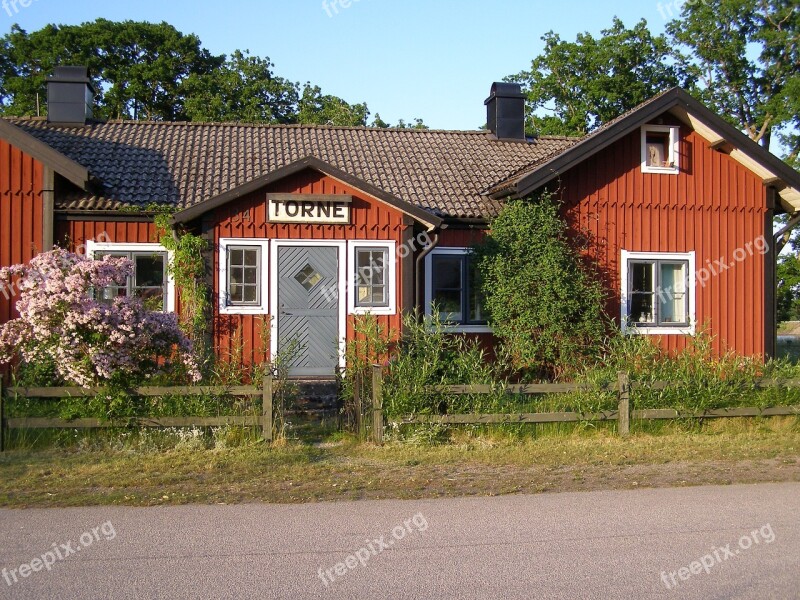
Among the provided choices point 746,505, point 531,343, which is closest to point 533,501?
point 746,505

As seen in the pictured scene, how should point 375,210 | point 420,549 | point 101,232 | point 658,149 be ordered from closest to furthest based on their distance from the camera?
point 420,549 → point 375,210 → point 101,232 → point 658,149

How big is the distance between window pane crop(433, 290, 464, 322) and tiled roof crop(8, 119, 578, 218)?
1512 mm

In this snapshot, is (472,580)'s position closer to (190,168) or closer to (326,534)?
(326,534)

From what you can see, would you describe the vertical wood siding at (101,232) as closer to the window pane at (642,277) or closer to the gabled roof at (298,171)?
the gabled roof at (298,171)

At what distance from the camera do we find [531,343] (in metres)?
15.2

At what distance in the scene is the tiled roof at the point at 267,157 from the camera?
52.6ft

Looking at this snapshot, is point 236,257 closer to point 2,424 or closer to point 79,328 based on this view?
point 79,328

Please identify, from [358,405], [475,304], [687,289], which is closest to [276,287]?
[358,405]

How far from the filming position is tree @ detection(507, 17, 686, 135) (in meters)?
36.7

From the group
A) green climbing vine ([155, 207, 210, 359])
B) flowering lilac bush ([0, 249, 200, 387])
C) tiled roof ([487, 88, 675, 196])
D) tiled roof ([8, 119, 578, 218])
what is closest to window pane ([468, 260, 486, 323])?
tiled roof ([8, 119, 578, 218])

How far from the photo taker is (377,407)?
36.6 ft

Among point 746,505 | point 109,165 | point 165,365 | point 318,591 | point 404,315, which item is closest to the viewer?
point 318,591

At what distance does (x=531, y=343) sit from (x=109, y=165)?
8688mm

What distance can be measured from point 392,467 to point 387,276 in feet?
17.8
